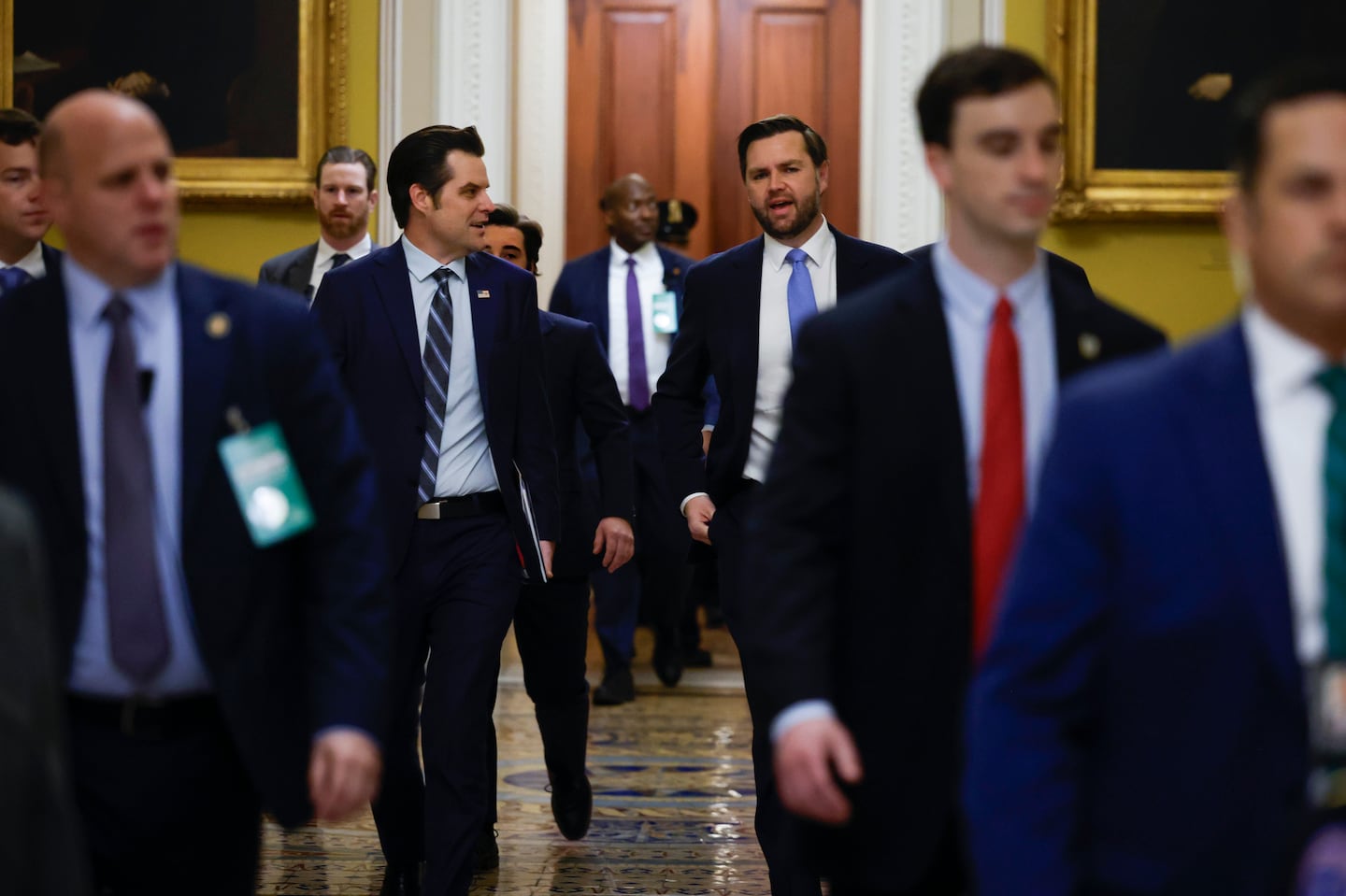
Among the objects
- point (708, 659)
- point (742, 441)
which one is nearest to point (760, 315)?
point (742, 441)

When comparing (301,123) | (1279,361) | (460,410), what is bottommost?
(460,410)

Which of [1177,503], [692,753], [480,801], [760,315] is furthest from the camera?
[692,753]

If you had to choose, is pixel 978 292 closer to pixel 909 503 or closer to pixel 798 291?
pixel 909 503

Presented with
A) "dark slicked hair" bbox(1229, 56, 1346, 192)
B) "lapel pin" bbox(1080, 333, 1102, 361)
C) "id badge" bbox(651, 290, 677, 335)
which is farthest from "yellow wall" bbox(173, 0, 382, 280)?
"dark slicked hair" bbox(1229, 56, 1346, 192)

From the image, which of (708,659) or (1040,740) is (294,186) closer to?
(708,659)

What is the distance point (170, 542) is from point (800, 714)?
100 cm

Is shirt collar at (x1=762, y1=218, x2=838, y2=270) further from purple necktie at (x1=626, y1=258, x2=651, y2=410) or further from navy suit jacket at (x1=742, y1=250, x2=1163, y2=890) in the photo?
purple necktie at (x1=626, y1=258, x2=651, y2=410)

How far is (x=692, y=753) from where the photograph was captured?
7.21m

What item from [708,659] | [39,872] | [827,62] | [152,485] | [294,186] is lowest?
[708,659]

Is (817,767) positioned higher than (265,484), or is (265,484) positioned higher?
(265,484)

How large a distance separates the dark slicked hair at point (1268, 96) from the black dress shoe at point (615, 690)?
6250mm

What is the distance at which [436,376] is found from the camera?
16.4 feet

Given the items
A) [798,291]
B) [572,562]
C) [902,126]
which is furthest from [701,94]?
[798,291]

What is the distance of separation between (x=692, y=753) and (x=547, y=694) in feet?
4.60
